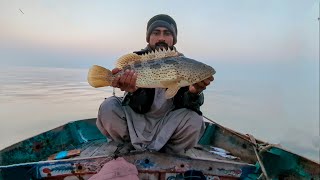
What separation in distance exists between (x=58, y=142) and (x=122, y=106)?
2.23m

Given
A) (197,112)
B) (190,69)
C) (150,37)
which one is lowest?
(197,112)

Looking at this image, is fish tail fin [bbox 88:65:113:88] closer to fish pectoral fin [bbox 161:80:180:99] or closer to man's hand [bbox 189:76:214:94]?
fish pectoral fin [bbox 161:80:180:99]

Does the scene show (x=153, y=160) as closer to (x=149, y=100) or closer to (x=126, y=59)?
(x=149, y=100)

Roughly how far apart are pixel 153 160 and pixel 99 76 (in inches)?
45.1

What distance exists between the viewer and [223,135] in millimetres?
6008

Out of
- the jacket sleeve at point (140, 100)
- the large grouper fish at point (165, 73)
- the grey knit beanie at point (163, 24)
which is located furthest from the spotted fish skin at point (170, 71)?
the grey knit beanie at point (163, 24)

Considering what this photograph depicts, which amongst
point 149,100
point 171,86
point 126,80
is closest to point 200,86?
point 171,86

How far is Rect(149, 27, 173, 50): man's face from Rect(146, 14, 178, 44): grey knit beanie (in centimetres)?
5

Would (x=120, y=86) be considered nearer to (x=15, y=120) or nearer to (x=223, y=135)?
(x=223, y=135)

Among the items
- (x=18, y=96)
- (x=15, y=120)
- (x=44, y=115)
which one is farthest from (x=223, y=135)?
(x=18, y=96)

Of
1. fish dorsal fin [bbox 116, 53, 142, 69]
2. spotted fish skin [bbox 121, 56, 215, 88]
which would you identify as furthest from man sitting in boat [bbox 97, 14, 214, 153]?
fish dorsal fin [bbox 116, 53, 142, 69]

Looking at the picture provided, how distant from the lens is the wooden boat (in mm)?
3203

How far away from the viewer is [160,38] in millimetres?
4375

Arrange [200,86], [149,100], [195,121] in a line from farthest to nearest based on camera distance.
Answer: [149,100]
[195,121]
[200,86]
